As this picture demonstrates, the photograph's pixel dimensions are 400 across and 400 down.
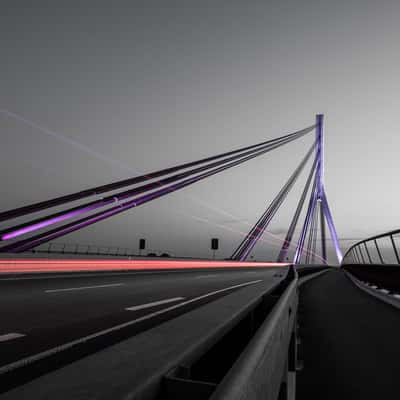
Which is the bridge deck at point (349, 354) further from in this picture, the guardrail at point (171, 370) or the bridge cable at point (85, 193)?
the bridge cable at point (85, 193)

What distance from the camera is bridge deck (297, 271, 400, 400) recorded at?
338 centimetres

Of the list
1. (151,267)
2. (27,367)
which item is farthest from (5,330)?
(151,267)

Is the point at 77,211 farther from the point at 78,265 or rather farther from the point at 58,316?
the point at 58,316

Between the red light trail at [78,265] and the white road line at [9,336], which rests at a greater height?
the red light trail at [78,265]

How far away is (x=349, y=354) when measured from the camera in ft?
14.8

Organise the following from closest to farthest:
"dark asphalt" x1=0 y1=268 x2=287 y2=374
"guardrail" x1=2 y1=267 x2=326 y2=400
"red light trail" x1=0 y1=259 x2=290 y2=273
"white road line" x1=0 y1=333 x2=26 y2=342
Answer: "guardrail" x1=2 y1=267 x2=326 y2=400, "dark asphalt" x1=0 y1=268 x2=287 y2=374, "white road line" x1=0 y1=333 x2=26 y2=342, "red light trail" x1=0 y1=259 x2=290 y2=273

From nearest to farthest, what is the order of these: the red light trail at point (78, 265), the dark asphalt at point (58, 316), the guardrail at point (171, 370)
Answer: the guardrail at point (171, 370), the dark asphalt at point (58, 316), the red light trail at point (78, 265)

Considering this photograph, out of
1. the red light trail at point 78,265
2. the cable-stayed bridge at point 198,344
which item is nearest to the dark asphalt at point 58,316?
the cable-stayed bridge at point 198,344

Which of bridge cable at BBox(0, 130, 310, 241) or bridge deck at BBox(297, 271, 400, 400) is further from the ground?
bridge cable at BBox(0, 130, 310, 241)

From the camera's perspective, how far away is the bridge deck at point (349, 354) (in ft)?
11.1

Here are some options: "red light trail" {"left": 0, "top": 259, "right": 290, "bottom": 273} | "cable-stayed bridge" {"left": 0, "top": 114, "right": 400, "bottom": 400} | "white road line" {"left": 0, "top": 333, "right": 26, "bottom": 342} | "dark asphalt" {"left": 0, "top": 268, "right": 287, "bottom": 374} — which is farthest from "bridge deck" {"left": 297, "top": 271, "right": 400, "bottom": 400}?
"red light trail" {"left": 0, "top": 259, "right": 290, "bottom": 273}

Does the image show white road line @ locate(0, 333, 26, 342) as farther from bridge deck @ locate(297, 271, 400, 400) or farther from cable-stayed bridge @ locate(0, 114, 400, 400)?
bridge deck @ locate(297, 271, 400, 400)

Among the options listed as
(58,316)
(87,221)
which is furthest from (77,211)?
(58,316)

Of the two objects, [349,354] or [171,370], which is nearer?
[171,370]
